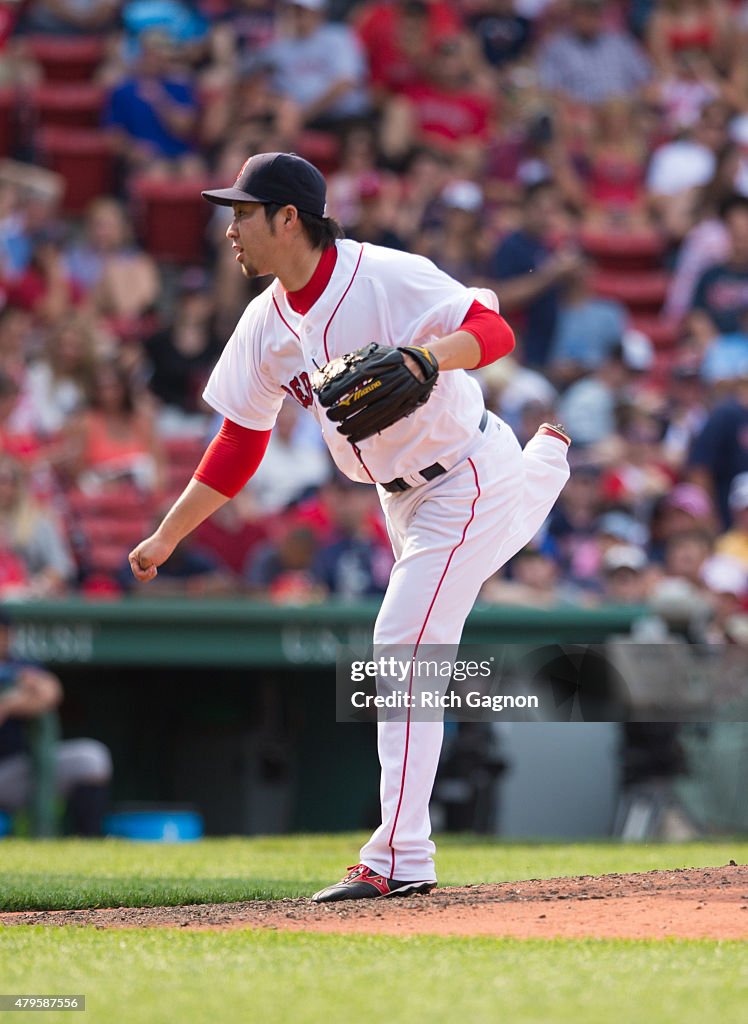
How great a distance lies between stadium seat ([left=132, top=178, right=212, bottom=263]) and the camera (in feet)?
40.8

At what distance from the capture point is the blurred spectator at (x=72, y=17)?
13.6 meters

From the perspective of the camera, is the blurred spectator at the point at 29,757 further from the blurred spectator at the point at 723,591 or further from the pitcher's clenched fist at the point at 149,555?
the pitcher's clenched fist at the point at 149,555

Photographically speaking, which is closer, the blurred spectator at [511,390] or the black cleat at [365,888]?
the black cleat at [365,888]

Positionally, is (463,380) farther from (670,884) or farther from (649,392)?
(649,392)

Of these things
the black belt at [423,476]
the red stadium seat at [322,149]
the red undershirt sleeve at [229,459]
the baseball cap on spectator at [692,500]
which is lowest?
the black belt at [423,476]

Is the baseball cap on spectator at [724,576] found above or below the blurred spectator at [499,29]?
below

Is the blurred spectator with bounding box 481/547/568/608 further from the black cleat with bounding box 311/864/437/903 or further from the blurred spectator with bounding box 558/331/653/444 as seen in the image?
the black cleat with bounding box 311/864/437/903

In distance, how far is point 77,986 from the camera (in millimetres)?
3193

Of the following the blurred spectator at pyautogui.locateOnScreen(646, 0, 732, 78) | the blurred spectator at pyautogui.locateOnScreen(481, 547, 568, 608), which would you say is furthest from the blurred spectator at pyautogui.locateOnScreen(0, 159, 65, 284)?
the blurred spectator at pyautogui.locateOnScreen(646, 0, 732, 78)

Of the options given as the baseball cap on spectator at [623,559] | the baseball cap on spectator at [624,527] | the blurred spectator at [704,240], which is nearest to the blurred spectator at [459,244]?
the blurred spectator at [704,240]

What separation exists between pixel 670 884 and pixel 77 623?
14.5 ft

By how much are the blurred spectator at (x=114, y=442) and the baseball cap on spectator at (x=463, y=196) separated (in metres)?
3.19

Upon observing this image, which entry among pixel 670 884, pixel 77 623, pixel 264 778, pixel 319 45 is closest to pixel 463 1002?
pixel 670 884

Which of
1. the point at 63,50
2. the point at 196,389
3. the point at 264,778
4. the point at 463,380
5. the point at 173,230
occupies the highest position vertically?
the point at 63,50
